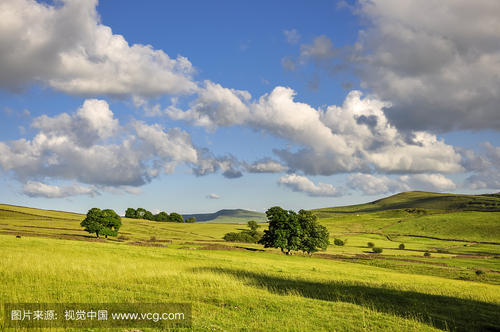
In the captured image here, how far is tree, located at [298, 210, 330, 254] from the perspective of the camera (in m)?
75.7

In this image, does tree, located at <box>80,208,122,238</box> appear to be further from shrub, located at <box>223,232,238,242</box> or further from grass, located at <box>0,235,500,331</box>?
grass, located at <box>0,235,500,331</box>

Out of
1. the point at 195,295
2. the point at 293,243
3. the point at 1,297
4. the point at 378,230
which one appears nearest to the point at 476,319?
the point at 195,295

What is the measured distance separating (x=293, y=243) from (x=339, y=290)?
1904 inches

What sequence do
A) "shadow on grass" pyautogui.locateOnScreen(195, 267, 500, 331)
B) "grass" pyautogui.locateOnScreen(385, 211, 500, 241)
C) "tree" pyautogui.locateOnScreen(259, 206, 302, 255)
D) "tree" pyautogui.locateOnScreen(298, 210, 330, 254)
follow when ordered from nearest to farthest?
"shadow on grass" pyautogui.locateOnScreen(195, 267, 500, 331) → "tree" pyautogui.locateOnScreen(259, 206, 302, 255) → "tree" pyautogui.locateOnScreen(298, 210, 330, 254) → "grass" pyautogui.locateOnScreen(385, 211, 500, 241)

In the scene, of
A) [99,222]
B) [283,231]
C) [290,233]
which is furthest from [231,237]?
[99,222]

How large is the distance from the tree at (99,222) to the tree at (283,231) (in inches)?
1532

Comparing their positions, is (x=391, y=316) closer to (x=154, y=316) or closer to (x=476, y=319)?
(x=476, y=319)

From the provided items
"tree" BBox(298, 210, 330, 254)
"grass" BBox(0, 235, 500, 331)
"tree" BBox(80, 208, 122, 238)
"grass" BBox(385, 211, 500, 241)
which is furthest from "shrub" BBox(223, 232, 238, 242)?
"grass" BBox(0, 235, 500, 331)

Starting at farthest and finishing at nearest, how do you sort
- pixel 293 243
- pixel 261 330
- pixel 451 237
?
pixel 451 237 → pixel 293 243 → pixel 261 330

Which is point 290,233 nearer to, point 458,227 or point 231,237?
point 231,237

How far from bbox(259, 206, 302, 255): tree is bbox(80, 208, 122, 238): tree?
38912mm

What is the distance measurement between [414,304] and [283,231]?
52192 mm

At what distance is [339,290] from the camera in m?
23.9

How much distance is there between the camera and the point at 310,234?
79562 millimetres
